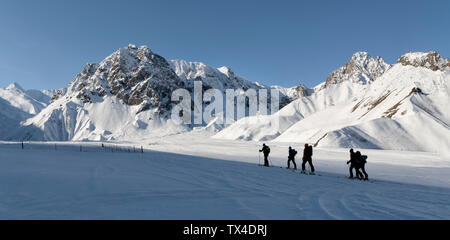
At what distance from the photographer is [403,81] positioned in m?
88.0

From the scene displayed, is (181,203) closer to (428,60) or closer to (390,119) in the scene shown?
(390,119)

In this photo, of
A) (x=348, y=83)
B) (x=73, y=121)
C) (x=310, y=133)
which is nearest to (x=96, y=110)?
(x=73, y=121)

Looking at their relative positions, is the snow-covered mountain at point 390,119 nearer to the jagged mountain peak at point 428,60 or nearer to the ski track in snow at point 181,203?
the jagged mountain peak at point 428,60

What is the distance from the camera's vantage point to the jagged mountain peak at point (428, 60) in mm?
102875

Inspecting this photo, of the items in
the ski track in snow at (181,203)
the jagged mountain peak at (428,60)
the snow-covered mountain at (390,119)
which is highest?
the jagged mountain peak at (428,60)

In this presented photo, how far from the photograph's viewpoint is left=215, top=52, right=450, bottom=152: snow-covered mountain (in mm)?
53181

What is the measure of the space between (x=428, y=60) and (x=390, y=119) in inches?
2916

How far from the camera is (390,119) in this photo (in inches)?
2354

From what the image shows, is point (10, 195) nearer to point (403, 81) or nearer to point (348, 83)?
point (403, 81)

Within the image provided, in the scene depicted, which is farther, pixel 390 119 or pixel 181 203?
pixel 390 119

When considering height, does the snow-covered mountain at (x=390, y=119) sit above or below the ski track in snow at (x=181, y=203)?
above

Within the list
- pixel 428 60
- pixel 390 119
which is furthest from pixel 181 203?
pixel 428 60

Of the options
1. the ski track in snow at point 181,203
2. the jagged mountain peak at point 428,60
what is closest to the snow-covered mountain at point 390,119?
the jagged mountain peak at point 428,60
